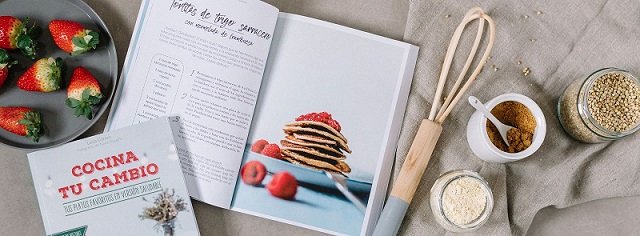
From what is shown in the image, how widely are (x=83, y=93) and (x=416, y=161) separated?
475 mm

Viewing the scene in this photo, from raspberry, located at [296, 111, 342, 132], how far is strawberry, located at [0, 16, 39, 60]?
1.26ft

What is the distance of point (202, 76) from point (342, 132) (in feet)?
0.72

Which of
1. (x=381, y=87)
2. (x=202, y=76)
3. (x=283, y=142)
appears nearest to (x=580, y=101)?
(x=381, y=87)

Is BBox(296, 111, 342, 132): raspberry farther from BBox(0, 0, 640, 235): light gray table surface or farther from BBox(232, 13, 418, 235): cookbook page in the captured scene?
BBox(0, 0, 640, 235): light gray table surface

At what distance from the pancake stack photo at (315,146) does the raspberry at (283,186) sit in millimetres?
25

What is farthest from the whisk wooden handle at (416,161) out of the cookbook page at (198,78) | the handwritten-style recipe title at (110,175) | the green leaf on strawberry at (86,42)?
the green leaf on strawberry at (86,42)

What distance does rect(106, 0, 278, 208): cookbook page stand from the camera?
87 centimetres

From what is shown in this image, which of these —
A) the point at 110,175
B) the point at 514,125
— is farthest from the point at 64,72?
the point at 514,125

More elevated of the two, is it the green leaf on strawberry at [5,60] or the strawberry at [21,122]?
the green leaf on strawberry at [5,60]

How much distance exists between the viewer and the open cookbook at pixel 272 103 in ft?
2.85

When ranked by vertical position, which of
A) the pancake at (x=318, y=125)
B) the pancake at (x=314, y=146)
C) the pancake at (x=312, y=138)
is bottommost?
the pancake at (x=314, y=146)

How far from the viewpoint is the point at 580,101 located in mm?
840

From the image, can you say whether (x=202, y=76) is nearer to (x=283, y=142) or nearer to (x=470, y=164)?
(x=283, y=142)

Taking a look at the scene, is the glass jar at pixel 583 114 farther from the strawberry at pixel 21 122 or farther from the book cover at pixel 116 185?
the strawberry at pixel 21 122
